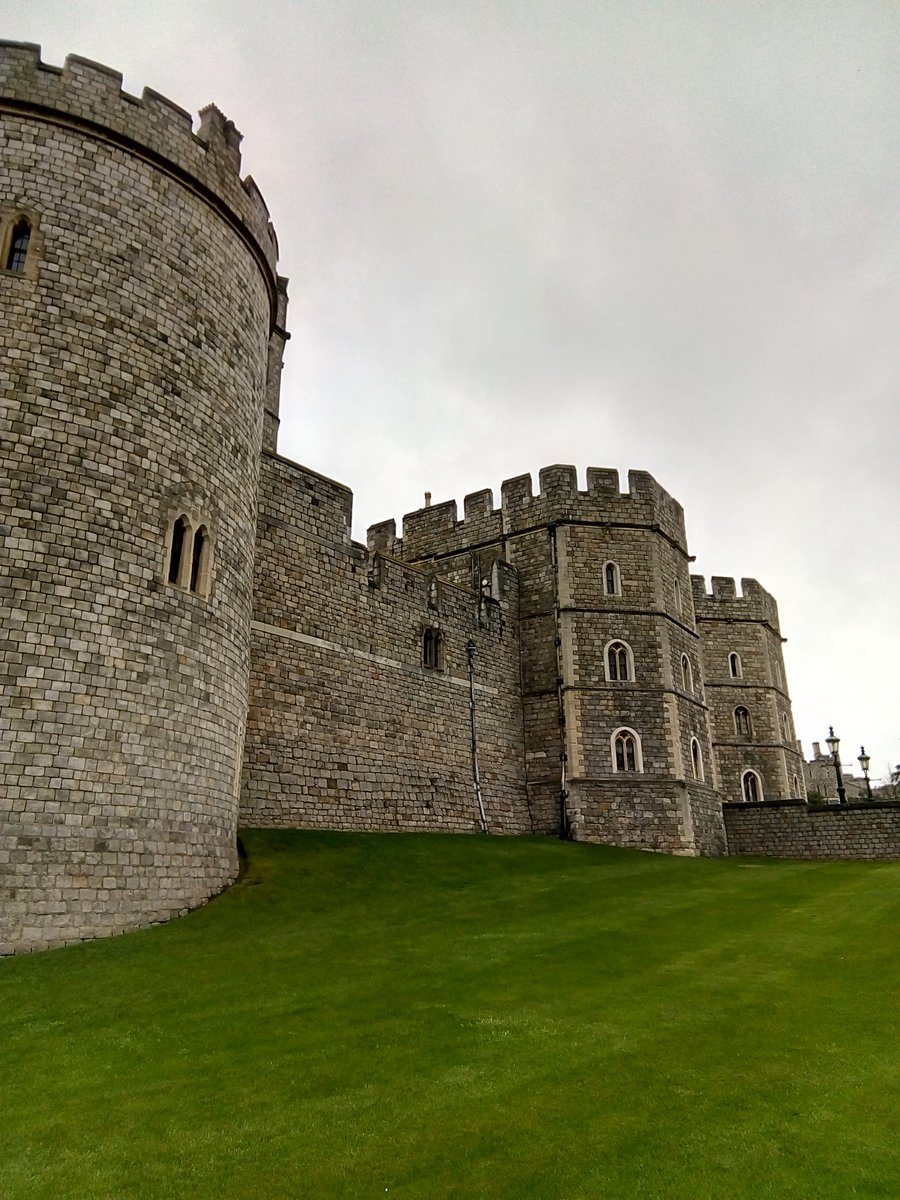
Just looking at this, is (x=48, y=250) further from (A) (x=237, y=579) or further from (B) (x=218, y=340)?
(A) (x=237, y=579)

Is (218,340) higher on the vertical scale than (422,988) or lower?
higher

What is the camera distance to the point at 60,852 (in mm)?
10570

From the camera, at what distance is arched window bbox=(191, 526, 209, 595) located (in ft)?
43.9

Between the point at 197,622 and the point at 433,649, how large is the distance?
975 centimetres

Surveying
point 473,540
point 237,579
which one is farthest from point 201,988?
point 473,540

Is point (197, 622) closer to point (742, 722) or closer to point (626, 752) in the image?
point (626, 752)

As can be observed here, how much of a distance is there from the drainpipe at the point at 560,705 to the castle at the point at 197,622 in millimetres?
91

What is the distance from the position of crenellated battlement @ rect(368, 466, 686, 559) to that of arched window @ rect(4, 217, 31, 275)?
16230mm

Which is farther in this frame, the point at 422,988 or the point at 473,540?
the point at 473,540

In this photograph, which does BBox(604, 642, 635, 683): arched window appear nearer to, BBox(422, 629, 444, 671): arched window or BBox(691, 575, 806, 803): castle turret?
BBox(422, 629, 444, 671): arched window

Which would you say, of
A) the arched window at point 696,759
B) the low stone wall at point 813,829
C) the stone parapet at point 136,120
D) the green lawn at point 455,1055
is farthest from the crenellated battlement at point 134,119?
the low stone wall at point 813,829

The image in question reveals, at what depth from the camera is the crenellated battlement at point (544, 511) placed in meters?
25.8

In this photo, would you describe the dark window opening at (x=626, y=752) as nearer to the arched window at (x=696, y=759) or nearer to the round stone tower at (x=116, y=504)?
the arched window at (x=696, y=759)

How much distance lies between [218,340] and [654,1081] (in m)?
12.7
